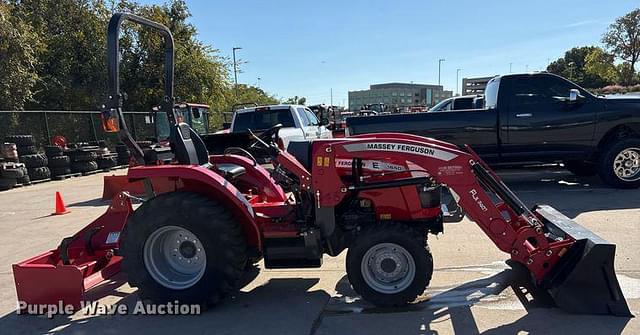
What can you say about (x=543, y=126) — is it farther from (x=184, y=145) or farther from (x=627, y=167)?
(x=184, y=145)

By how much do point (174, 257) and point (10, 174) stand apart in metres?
10.8

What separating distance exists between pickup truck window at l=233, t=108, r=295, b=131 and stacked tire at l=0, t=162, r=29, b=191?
6.17 metres

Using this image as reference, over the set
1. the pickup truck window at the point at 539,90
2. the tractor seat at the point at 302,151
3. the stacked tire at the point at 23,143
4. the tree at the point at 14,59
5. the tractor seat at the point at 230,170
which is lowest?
the stacked tire at the point at 23,143

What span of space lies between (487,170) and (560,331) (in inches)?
51.5

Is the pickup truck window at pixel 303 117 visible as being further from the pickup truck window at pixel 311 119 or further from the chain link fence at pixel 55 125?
the chain link fence at pixel 55 125

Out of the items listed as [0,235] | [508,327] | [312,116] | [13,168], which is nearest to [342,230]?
[508,327]

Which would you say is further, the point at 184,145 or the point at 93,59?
the point at 93,59

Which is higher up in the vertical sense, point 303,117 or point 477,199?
point 303,117

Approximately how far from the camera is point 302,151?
4.36 m

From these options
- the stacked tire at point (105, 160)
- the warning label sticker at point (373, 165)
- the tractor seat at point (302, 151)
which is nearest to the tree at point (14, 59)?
the stacked tire at point (105, 160)

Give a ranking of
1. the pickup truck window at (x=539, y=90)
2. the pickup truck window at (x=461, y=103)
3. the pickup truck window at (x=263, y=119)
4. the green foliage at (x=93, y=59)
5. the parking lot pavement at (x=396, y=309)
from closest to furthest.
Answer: the parking lot pavement at (x=396, y=309)
the pickup truck window at (x=539, y=90)
the pickup truck window at (x=263, y=119)
the pickup truck window at (x=461, y=103)
the green foliage at (x=93, y=59)

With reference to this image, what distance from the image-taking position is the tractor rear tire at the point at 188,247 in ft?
12.7

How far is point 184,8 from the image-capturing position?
2809cm
